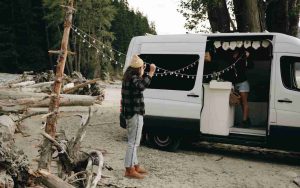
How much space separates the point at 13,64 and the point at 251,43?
51.1 m

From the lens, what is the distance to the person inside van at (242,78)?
1064 cm

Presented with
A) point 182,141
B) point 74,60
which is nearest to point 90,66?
point 74,60

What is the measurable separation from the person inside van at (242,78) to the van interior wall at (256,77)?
203 mm

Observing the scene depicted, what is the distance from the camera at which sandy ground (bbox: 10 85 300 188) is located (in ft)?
24.7

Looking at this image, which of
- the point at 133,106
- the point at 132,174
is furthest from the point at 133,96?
the point at 132,174

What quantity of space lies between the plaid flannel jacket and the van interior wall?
3823mm

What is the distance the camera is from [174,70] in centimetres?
1026

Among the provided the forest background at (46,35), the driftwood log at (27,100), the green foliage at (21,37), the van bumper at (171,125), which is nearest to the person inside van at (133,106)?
the driftwood log at (27,100)

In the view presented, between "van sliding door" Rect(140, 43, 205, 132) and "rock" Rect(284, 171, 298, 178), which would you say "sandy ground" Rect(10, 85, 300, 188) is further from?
"van sliding door" Rect(140, 43, 205, 132)

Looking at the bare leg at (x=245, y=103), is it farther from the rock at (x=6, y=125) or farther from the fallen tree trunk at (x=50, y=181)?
the fallen tree trunk at (x=50, y=181)

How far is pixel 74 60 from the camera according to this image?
190 ft

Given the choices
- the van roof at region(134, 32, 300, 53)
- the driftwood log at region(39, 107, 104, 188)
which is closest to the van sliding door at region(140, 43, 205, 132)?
the van roof at region(134, 32, 300, 53)

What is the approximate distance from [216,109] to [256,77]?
2.34 metres

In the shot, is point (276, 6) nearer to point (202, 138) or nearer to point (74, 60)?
point (202, 138)
